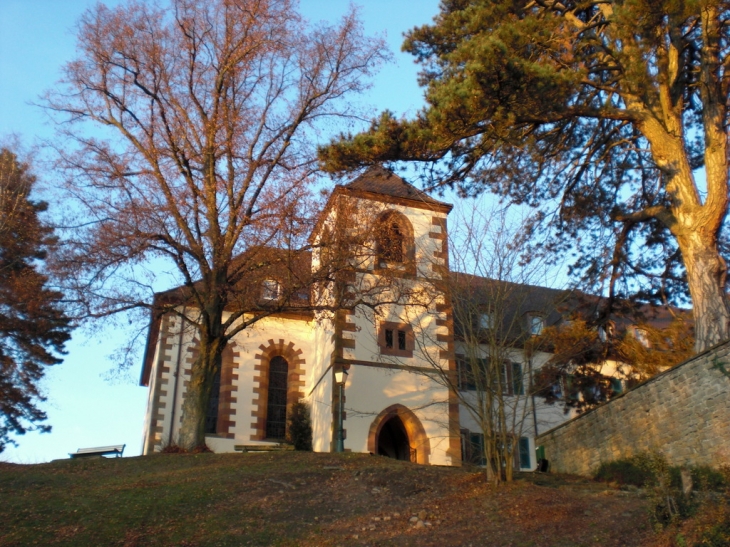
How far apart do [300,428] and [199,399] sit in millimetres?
8090

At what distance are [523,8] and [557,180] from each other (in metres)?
4.26

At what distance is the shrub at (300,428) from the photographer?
79.8 feet

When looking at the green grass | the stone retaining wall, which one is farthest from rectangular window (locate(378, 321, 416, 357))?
the green grass

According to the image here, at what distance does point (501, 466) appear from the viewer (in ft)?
45.1

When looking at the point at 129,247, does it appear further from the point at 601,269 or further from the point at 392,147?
the point at 601,269

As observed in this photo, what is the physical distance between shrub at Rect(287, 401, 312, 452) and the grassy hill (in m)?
9.52

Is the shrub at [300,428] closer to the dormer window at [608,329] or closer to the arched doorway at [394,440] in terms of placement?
the arched doorway at [394,440]

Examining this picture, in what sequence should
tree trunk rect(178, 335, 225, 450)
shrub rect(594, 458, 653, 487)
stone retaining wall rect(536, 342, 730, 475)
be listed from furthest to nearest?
tree trunk rect(178, 335, 225, 450), shrub rect(594, 458, 653, 487), stone retaining wall rect(536, 342, 730, 475)

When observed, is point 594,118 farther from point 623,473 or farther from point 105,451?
point 105,451

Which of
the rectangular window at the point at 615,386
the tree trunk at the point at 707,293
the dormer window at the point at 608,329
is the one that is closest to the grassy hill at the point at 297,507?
the tree trunk at the point at 707,293

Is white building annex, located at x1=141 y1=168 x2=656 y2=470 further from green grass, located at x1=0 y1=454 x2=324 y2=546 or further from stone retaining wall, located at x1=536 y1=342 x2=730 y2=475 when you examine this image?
green grass, located at x1=0 y1=454 x2=324 y2=546

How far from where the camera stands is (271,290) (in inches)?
720

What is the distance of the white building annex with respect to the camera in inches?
867

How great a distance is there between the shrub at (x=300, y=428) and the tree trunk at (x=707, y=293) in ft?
43.7
